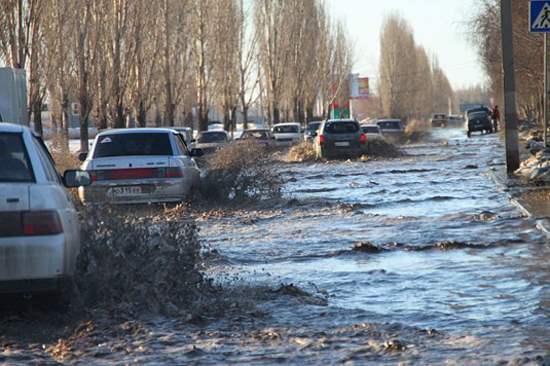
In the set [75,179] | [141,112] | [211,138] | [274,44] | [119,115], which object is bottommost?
[211,138]

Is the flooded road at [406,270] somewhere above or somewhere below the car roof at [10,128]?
below

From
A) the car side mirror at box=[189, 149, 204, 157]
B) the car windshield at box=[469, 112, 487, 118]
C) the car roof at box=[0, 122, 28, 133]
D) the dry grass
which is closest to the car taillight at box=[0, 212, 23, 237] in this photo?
the car roof at box=[0, 122, 28, 133]

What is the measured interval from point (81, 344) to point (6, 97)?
18.4 metres

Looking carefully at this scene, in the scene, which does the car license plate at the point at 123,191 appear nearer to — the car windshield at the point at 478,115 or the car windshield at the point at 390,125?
the car windshield at the point at 390,125

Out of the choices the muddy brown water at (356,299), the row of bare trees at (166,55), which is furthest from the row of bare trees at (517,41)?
the muddy brown water at (356,299)

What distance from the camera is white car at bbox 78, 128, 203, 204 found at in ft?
51.2

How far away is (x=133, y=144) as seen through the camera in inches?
646

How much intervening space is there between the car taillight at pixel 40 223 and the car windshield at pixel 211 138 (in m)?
29.8

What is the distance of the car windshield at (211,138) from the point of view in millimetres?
36928

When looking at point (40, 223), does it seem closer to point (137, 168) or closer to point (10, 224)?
point (10, 224)

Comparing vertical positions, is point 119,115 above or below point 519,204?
above

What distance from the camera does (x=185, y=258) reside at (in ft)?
28.2

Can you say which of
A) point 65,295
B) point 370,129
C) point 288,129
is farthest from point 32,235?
point 288,129

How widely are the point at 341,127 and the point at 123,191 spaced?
21.5 metres
